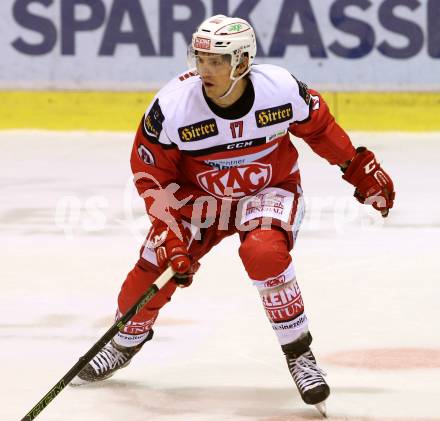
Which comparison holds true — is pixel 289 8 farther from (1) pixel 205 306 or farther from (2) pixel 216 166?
(2) pixel 216 166

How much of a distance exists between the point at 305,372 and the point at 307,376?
2 cm

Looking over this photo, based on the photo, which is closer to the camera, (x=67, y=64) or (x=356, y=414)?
(x=356, y=414)

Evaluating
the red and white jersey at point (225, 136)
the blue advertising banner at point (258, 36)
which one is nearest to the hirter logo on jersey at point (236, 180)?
the red and white jersey at point (225, 136)

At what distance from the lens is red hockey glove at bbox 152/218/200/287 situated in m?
3.98

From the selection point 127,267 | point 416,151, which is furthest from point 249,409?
point 416,151

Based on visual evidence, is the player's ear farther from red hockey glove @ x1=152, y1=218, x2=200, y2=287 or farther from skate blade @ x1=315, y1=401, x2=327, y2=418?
skate blade @ x1=315, y1=401, x2=327, y2=418

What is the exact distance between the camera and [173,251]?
4.00 m

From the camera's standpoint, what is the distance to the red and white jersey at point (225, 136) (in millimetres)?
4047

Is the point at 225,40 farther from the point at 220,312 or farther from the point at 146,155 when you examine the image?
the point at 220,312

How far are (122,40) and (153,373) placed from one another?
5.69 meters

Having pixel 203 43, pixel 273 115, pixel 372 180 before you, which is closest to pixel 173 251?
pixel 273 115

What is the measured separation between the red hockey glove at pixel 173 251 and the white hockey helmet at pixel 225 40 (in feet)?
1.62

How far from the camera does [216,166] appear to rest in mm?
4148

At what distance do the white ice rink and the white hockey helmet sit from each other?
3.33ft
